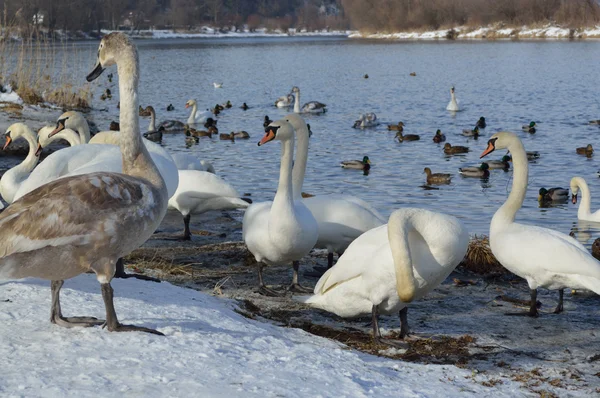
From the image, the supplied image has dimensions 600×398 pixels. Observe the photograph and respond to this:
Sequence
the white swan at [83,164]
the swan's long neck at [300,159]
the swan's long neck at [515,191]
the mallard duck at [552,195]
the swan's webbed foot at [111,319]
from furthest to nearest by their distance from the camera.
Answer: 1. the mallard duck at [552,195]
2. the swan's long neck at [300,159]
3. the white swan at [83,164]
4. the swan's long neck at [515,191]
5. the swan's webbed foot at [111,319]

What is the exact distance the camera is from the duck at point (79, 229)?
3848 millimetres

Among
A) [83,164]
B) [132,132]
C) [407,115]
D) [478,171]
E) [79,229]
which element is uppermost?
[132,132]

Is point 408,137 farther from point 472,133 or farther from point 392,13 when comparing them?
point 392,13

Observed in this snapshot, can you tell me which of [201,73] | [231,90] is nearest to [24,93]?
[231,90]

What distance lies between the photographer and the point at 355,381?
3693 millimetres

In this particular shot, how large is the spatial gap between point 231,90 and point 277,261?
30.4 meters

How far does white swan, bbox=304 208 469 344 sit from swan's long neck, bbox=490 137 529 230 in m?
1.42

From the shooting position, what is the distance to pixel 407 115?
84.1ft

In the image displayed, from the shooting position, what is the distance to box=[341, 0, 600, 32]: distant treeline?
8031 centimetres

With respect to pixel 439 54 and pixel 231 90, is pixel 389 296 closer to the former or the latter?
pixel 231 90

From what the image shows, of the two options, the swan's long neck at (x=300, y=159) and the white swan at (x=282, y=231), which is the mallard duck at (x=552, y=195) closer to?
the swan's long neck at (x=300, y=159)

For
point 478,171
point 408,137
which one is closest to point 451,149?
point 408,137

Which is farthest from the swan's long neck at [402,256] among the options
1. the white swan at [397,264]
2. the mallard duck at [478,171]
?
the mallard duck at [478,171]

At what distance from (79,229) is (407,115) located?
73.2ft
